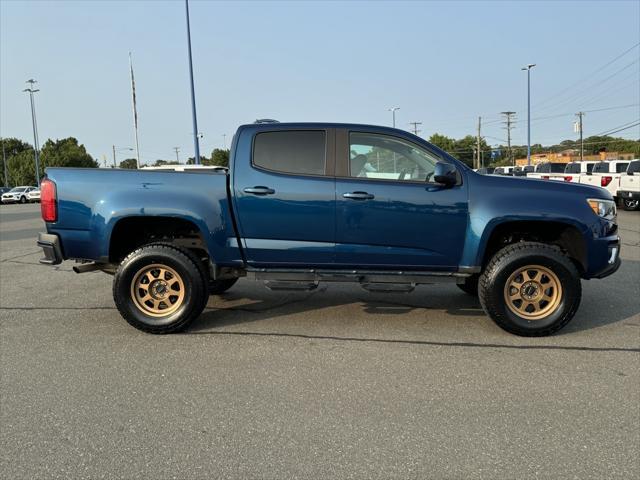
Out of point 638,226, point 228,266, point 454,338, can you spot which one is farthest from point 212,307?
point 638,226

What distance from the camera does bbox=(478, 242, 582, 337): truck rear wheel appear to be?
4621 millimetres

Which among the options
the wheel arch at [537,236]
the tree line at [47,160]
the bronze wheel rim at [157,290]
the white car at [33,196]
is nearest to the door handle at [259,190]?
the bronze wheel rim at [157,290]

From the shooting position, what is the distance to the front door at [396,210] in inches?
183

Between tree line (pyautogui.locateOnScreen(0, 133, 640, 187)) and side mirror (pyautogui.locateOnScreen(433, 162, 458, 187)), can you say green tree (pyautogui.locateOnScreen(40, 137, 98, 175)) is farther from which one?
side mirror (pyautogui.locateOnScreen(433, 162, 458, 187))

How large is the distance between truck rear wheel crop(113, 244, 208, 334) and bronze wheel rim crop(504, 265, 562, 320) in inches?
115

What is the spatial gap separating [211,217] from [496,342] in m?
2.86

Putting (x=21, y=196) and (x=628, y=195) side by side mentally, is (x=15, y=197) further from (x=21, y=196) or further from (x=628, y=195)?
(x=628, y=195)

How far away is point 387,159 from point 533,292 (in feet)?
6.13

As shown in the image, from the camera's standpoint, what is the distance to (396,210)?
4.66m

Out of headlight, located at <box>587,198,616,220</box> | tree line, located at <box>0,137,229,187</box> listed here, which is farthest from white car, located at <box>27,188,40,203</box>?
headlight, located at <box>587,198,616,220</box>

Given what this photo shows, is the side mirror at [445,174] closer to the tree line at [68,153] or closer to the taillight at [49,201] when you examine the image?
the taillight at [49,201]

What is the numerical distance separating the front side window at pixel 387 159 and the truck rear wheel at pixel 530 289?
1094mm

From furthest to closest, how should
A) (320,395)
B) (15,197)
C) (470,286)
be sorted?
(15,197) < (470,286) < (320,395)

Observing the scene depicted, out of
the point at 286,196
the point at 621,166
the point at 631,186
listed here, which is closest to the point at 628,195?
the point at 631,186
